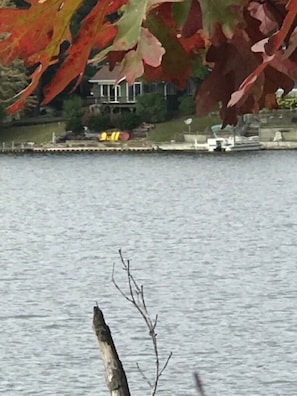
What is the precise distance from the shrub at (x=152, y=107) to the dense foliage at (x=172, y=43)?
69740mm

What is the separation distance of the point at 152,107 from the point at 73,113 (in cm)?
428

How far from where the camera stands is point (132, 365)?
19672 mm

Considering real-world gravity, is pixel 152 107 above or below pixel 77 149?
above

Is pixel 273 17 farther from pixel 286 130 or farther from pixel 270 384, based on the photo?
pixel 286 130

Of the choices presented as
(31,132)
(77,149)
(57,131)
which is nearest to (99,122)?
(57,131)

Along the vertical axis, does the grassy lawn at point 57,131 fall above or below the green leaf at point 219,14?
below

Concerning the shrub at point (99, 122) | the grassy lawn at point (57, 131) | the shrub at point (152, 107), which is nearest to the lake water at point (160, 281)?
the shrub at point (152, 107)

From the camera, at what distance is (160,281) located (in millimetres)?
29625

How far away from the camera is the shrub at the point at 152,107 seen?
238ft

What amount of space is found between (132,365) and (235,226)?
81.4 ft

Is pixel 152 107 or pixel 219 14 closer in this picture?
pixel 219 14

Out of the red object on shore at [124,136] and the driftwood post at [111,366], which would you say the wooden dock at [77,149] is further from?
the driftwood post at [111,366]

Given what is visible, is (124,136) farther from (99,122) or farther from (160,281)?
(160,281)

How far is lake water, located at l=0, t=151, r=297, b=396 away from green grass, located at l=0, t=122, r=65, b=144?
966 cm
